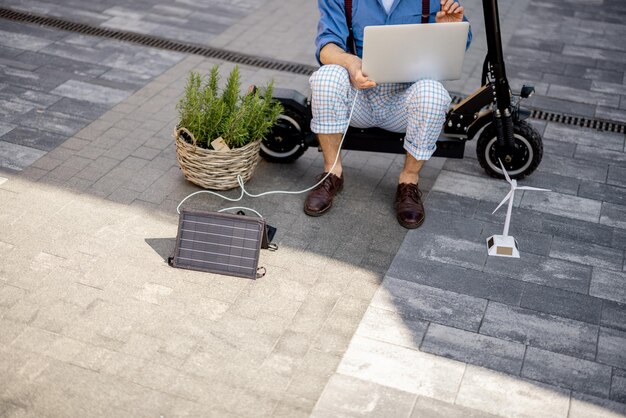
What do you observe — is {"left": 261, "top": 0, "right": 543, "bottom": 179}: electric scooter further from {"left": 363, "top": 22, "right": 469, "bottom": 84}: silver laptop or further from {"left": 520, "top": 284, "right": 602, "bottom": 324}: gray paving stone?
{"left": 520, "top": 284, "right": 602, "bottom": 324}: gray paving stone

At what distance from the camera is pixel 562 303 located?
3.69 m

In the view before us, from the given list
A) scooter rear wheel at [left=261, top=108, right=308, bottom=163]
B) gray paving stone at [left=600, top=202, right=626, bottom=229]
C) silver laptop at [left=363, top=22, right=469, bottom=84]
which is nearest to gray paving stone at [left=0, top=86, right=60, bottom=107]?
scooter rear wheel at [left=261, top=108, right=308, bottom=163]

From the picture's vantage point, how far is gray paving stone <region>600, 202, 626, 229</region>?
4.35m

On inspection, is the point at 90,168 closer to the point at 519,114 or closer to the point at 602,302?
the point at 519,114

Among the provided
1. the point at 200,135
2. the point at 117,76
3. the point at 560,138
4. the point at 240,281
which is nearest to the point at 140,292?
the point at 240,281

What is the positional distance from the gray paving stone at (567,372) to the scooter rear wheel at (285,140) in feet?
6.28

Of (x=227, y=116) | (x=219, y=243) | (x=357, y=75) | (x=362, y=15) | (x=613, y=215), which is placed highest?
(x=362, y=15)

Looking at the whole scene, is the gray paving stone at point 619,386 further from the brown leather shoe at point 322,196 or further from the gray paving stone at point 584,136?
the gray paving stone at point 584,136

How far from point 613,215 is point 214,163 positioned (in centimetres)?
225

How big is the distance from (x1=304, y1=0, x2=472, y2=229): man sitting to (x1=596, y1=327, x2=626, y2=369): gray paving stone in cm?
115

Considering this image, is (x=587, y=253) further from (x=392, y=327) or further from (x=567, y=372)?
(x=392, y=327)

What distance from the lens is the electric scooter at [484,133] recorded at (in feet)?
14.1

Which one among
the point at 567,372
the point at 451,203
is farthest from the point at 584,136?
the point at 567,372

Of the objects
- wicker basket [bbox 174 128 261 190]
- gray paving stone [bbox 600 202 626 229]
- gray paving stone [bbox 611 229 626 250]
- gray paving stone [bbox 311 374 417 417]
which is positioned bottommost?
gray paving stone [bbox 600 202 626 229]
